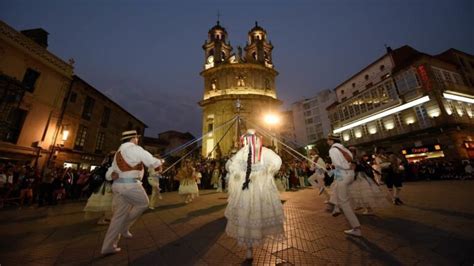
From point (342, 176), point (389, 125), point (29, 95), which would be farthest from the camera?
point (389, 125)

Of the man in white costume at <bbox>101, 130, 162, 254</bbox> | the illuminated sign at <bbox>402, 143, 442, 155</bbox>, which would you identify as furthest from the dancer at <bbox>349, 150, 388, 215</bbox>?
the illuminated sign at <bbox>402, 143, 442, 155</bbox>

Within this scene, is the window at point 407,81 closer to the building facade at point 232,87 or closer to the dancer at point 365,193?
the building facade at point 232,87

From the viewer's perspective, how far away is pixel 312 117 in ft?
168

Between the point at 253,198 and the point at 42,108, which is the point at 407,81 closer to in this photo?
the point at 253,198

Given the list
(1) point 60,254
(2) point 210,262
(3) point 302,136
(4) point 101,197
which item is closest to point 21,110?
(4) point 101,197

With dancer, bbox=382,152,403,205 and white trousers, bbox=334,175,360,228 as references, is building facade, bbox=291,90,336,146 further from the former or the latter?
white trousers, bbox=334,175,360,228

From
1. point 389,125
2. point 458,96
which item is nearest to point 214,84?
point 389,125

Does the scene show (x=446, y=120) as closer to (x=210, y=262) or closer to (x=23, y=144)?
(x=210, y=262)

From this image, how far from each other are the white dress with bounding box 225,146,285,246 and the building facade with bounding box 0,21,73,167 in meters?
16.4

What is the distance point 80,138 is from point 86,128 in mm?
1168

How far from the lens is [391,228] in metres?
4.22

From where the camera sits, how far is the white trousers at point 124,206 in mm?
3475

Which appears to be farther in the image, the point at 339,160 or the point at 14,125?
the point at 14,125

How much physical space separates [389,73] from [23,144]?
130ft
